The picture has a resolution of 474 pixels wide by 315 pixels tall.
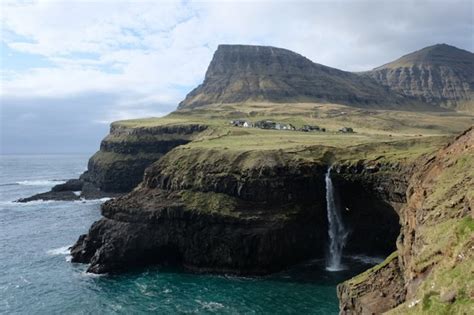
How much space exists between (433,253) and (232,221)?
45501mm

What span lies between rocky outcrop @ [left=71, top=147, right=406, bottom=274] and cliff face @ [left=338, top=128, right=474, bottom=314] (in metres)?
28.4

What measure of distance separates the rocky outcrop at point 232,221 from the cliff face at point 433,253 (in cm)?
2844

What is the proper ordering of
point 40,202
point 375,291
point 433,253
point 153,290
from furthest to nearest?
point 40,202 → point 153,290 → point 375,291 → point 433,253

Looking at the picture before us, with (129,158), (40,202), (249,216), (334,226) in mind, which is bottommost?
(40,202)

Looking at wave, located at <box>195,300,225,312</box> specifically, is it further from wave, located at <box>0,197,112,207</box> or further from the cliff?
wave, located at <box>0,197,112,207</box>

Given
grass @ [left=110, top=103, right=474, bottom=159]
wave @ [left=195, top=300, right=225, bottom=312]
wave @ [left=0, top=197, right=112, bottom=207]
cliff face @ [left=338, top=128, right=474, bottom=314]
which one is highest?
grass @ [left=110, top=103, right=474, bottom=159]

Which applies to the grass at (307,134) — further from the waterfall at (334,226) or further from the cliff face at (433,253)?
the cliff face at (433,253)

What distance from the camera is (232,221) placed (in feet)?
241

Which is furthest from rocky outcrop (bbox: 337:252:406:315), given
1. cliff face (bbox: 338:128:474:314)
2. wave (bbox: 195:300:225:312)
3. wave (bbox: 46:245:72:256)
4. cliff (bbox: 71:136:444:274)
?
wave (bbox: 46:245:72:256)

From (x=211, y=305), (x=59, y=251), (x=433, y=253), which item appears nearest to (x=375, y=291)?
(x=433, y=253)

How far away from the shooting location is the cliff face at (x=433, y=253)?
1009 inches

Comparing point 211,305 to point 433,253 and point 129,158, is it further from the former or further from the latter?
point 129,158

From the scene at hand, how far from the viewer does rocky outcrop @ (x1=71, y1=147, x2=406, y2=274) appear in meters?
71.9

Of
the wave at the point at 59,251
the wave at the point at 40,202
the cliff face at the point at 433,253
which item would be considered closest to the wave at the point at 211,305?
the cliff face at the point at 433,253
